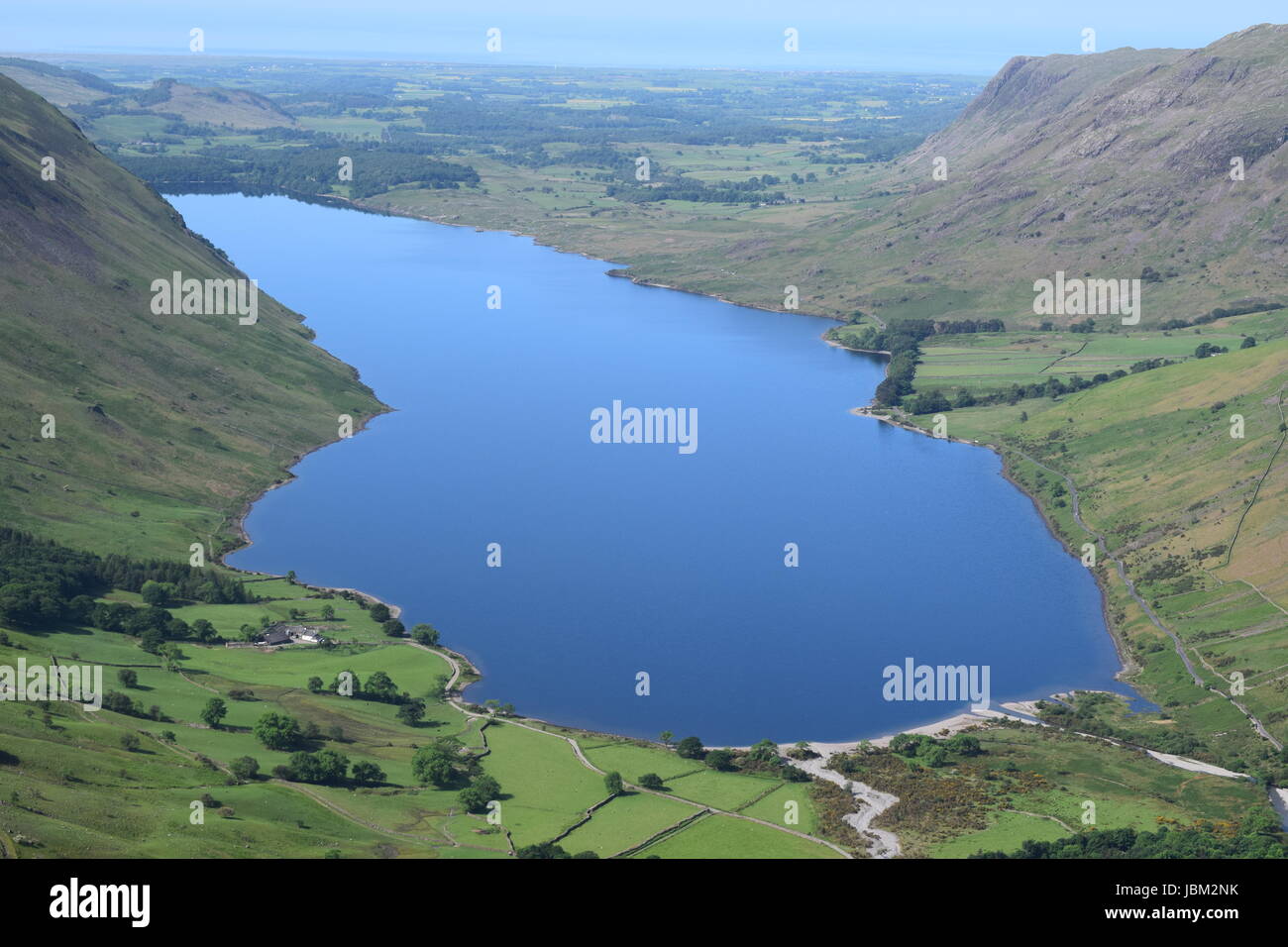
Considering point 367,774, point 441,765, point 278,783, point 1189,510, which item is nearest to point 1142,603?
point 1189,510

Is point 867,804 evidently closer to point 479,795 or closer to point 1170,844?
point 1170,844

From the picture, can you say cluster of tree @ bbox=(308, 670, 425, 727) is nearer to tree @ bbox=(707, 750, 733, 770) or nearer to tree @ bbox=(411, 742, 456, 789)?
tree @ bbox=(411, 742, 456, 789)

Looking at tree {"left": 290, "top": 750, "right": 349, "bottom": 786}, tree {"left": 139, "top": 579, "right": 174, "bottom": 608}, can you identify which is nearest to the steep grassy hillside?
tree {"left": 139, "top": 579, "right": 174, "bottom": 608}

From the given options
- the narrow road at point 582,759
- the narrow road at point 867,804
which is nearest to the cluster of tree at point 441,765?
the narrow road at point 582,759

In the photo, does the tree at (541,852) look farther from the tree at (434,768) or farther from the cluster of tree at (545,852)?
the tree at (434,768)

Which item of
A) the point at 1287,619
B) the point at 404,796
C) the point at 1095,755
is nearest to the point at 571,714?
the point at 404,796
